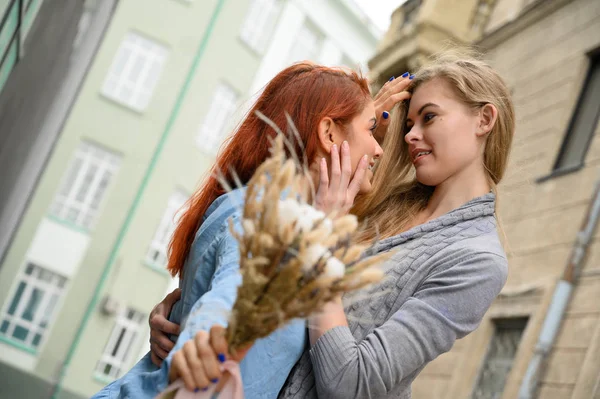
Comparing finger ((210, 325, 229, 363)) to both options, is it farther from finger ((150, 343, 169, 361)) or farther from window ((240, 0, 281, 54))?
window ((240, 0, 281, 54))

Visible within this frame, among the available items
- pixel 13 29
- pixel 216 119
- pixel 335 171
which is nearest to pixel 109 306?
pixel 216 119

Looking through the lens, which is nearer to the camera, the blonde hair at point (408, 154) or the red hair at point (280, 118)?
the red hair at point (280, 118)

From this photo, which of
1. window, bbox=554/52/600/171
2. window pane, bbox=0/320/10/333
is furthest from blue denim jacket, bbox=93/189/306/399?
window pane, bbox=0/320/10/333

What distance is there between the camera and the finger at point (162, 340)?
2515 mm

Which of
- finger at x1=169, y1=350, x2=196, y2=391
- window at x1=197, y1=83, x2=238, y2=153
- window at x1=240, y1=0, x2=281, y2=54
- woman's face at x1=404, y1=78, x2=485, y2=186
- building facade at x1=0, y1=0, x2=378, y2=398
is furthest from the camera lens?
window at x1=240, y1=0, x2=281, y2=54

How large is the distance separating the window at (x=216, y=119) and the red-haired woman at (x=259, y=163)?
70.6ft

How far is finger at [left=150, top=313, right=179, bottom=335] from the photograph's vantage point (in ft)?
8.46

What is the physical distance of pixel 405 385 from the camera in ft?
8.65

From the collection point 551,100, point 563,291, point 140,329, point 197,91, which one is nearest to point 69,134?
point 197,91

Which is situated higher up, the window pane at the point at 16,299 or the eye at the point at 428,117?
the eye at the point at 428,117

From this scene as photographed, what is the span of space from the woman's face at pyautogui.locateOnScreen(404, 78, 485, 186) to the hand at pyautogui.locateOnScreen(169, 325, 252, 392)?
1.29 metres

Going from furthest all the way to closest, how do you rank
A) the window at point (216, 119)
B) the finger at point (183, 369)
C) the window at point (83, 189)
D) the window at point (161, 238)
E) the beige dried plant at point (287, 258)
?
the window at point (216, 119) → the window at point (161, 238) → the window at point (83, 189) → the finger at point (183, 369) → the beige dried plant at point (287, 258)

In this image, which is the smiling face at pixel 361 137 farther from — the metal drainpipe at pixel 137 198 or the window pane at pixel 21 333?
the window pane at pixel 21 333

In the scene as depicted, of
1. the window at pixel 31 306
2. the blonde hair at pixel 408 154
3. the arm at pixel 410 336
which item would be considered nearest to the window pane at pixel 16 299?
the window at pixel 31 306
